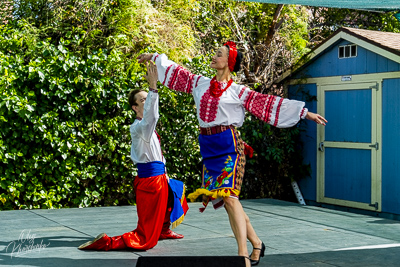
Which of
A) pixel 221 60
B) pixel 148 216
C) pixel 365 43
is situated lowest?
pixel 148 216

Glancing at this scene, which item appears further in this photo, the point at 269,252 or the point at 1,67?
the point at 1,67

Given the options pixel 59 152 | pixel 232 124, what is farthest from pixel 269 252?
pixel 59 152

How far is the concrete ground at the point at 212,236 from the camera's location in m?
5.00

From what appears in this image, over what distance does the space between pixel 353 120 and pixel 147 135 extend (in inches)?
192

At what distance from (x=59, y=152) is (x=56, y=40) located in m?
1.85

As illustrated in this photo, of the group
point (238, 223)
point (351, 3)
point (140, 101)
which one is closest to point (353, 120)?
point (351, 3)

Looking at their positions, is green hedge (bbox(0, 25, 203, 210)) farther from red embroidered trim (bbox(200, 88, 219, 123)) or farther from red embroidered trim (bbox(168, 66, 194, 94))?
red embroidered trim (bbox(200, 88, 219, 123))

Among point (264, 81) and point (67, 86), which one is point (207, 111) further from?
point (264, 81)

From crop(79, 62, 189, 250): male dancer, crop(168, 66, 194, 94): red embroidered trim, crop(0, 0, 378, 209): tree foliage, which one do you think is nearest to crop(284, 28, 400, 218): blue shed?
crop(0, 0, 378, 209): tree foliage

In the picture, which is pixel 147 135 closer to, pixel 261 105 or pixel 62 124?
pixel 261 105

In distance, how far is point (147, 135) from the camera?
5098mm

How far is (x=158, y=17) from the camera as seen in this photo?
29.3 feet

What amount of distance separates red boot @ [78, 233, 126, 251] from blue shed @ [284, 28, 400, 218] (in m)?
4.71

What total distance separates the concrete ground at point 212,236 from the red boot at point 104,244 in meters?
0.06
